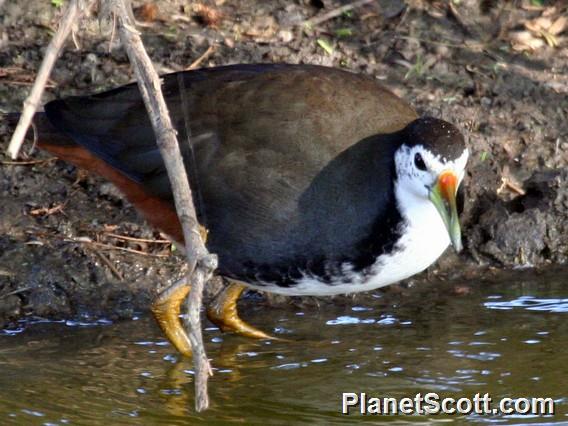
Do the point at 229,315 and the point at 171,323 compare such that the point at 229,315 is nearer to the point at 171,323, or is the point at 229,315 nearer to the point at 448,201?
the point at 171,323

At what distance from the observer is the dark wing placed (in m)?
5.74

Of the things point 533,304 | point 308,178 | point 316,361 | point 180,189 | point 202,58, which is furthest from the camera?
point 202,58

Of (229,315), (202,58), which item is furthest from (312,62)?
(229,315)

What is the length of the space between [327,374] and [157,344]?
0.94 m

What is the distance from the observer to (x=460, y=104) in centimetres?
766

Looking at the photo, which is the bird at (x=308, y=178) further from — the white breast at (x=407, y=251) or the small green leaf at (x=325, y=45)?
the small green leaf at (x=325, y=45)

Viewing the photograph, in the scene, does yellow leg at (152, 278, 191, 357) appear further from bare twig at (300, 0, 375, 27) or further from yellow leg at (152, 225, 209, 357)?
bare twig at (300, 0, 375, 27)

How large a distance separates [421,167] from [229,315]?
4.45ft

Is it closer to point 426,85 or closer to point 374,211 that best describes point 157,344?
point 374,211

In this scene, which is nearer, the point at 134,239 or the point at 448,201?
the point at 448,201

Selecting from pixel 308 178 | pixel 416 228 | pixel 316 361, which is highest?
pixel 308 178

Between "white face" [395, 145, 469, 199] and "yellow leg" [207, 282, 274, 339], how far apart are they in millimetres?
1161

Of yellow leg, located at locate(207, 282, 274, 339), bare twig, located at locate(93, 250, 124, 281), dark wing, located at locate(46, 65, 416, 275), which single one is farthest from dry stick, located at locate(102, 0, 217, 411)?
bare twig, located at locate(93, 250, 124, 281)

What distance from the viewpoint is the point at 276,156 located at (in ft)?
18.9
